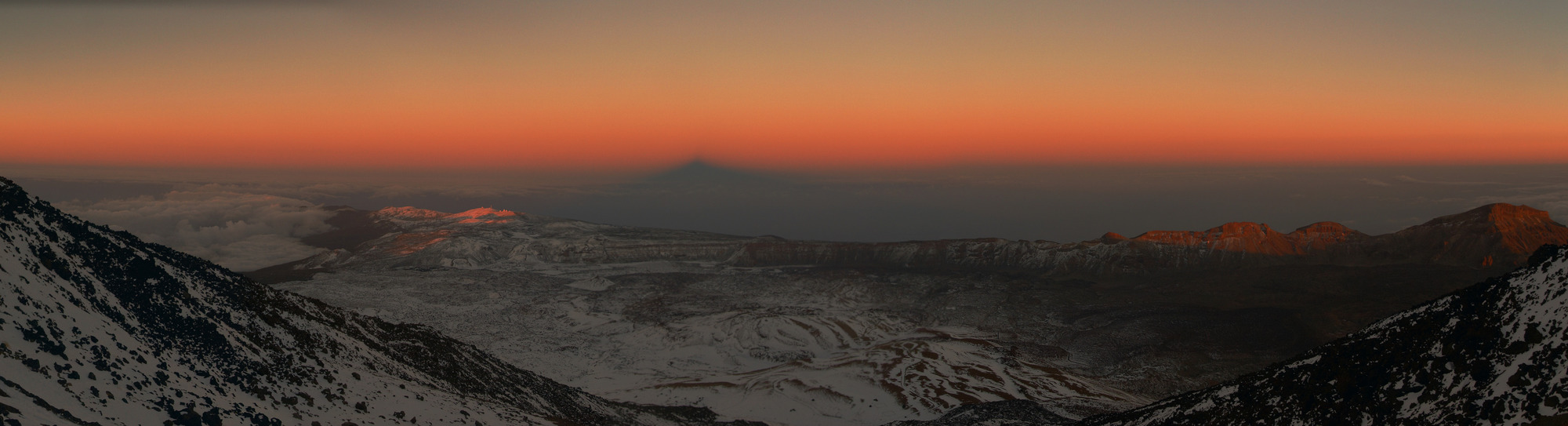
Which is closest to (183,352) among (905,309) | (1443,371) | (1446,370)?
(1443,371)

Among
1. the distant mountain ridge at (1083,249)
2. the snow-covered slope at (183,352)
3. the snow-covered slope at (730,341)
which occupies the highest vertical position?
the snow-covered slope at (183,352)

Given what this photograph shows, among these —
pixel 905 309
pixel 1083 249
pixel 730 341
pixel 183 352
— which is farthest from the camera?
pixel 1083 249

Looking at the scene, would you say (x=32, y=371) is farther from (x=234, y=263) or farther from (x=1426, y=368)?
(x=234, y=263)

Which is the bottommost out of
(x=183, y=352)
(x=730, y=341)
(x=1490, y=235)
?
(x=730, y=341)

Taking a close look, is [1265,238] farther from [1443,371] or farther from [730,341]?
[1443,371]

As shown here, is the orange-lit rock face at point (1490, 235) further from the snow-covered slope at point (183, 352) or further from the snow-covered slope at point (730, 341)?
the snow-covered slope at point (183, 352)

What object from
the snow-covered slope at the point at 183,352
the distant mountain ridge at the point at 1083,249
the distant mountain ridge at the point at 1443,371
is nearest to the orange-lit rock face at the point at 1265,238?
the distant mountain ridge at the point at 1083,249

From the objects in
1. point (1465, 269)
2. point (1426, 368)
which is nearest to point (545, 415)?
point (1426, 368)
